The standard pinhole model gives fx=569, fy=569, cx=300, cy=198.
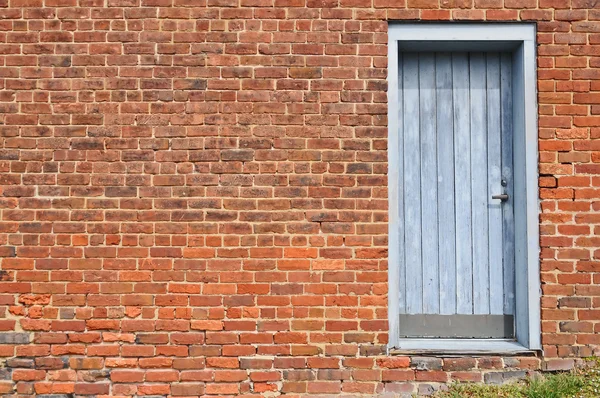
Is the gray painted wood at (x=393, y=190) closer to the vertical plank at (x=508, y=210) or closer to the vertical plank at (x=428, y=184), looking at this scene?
the vertical plank at (x=428, y=184)

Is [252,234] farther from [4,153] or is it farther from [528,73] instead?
[528,73]

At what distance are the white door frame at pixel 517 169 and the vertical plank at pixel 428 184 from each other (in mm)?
256

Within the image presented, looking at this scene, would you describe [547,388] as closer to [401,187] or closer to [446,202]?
[446,202]

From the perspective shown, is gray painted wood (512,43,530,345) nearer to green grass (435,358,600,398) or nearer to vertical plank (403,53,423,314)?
green grass (435,358,600,398)

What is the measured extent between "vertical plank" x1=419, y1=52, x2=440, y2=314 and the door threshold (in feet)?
0.86

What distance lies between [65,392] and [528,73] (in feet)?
13.6

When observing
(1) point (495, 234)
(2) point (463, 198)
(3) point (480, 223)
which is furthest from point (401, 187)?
(1) point (495, 234)

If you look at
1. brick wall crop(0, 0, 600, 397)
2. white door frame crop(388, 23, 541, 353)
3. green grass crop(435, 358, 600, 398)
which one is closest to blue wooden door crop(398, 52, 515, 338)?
white door frame crop(388, 23, 541, 353)

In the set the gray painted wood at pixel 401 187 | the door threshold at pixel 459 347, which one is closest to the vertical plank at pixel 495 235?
the door threshold at pixel 459 347

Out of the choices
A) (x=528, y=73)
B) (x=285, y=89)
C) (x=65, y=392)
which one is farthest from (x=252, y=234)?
(x=528, y=73)

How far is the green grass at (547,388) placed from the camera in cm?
395

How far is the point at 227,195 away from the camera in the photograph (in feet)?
13.8

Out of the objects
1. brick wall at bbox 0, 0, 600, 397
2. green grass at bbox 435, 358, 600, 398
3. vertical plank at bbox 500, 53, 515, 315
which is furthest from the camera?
vertical plank at bbox 500, 53, 515, 315

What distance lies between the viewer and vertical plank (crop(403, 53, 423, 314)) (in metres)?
4.46
